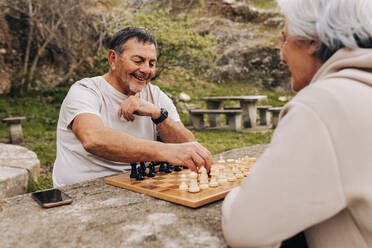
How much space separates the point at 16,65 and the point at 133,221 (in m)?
→ 11.1

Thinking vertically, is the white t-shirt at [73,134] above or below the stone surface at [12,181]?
above

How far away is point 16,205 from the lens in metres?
1.68

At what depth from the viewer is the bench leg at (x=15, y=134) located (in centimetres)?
729

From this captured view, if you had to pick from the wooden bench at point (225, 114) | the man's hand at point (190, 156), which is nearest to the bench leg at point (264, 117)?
the wooden bench at point (225, 114)

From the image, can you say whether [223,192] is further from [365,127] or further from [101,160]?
[101,160]

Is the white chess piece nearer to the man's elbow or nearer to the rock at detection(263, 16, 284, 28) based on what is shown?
the man's elbow

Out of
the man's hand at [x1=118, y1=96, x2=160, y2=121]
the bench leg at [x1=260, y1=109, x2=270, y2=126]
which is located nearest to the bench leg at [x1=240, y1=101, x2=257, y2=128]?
the bench leg at [x1=260, y1=109, x2=270, y2=126]

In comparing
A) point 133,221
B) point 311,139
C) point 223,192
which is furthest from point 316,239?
point 133,221

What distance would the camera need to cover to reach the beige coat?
38.8 inches

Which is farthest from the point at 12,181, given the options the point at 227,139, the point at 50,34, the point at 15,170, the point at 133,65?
the point at 50,34

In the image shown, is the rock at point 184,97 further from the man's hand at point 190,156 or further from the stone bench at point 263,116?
the man's hand at point 190,156

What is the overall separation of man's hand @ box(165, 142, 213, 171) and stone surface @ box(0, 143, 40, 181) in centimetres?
281

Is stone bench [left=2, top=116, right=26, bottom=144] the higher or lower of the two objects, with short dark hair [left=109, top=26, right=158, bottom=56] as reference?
lower

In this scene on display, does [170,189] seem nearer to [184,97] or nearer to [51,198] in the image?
[51,198]
